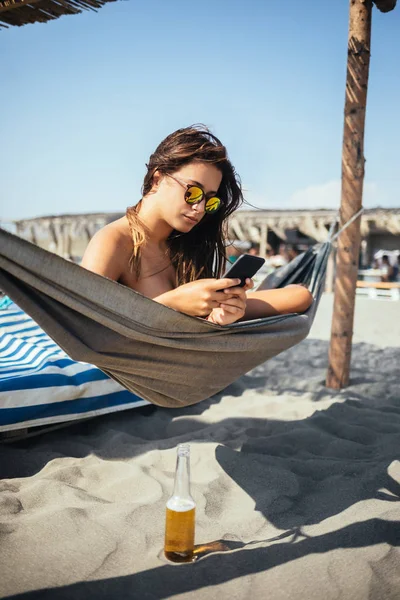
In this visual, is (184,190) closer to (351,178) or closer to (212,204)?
(212,204)

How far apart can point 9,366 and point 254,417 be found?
1287 mm

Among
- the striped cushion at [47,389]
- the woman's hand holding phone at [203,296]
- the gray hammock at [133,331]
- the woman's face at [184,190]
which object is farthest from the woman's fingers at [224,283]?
the striped cushion at [47,389]

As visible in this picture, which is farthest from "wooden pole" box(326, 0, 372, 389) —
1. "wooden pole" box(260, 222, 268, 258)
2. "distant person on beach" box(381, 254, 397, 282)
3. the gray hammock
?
"wooden pole" box(260, 222, 268, 258)

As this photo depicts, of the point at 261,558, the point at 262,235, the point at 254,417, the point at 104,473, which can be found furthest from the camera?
the point at 262,235

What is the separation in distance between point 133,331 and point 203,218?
0.68m

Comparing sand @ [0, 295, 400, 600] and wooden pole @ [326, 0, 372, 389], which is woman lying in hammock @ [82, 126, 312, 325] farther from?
wooden pole @ [326, 0, 372, 389]

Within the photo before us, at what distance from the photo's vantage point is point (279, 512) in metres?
→ 1.75

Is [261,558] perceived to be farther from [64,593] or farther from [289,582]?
[64,593]

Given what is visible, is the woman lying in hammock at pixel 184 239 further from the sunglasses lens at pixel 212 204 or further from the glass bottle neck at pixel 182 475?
the glass bottle neck at pixel 182 475

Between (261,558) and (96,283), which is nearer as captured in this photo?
(96,283)

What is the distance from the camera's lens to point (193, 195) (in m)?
1.69

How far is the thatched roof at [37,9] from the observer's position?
222cm

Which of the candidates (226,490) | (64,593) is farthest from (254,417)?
(64,593)

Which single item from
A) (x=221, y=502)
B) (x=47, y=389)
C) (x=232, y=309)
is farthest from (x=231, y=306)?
(x=47, y=389)
